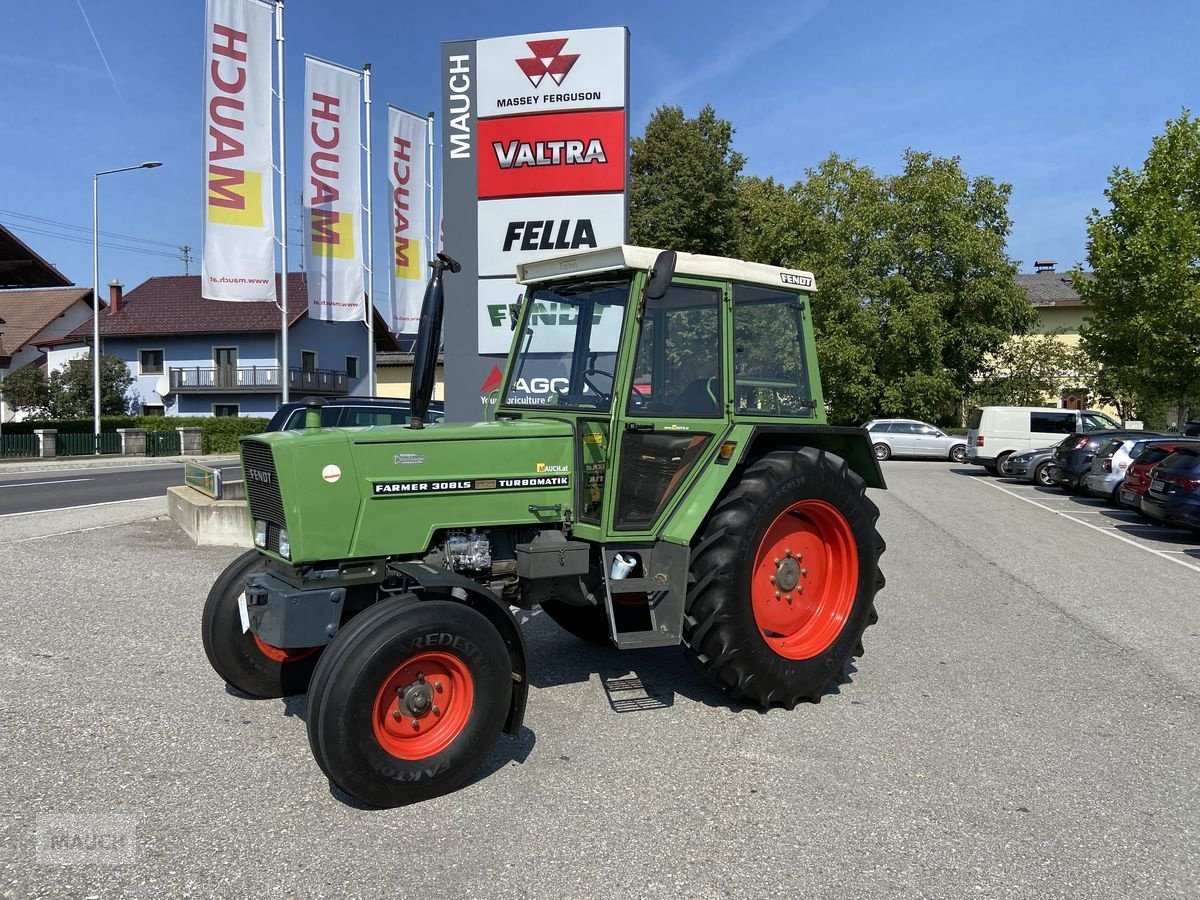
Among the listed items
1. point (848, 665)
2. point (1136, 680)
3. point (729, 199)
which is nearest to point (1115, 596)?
point (1136, 680)

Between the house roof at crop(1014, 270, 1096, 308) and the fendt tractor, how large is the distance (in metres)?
50.4

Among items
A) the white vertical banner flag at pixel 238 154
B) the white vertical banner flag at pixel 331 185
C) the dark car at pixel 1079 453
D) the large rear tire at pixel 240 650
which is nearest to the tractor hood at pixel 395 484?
the large rear tire at pixel 240 650

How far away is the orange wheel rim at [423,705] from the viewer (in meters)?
3.93

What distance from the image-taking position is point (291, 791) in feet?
13.3

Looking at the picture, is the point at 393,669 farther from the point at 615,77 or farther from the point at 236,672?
the point at 615,77

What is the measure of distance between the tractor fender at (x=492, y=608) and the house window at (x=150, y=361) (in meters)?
48.1

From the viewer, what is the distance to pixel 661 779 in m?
4.21

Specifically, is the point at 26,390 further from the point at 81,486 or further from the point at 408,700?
the point at 408,700

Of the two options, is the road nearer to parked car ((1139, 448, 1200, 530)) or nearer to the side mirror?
the side mirror

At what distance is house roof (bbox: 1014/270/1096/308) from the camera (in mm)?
51438

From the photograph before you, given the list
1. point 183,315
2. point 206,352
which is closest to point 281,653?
point 206,352

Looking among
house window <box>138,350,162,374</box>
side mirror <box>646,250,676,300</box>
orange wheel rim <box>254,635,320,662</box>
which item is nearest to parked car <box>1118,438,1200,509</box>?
side mirror <box>646,250,676,300</box>

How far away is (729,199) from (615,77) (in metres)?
28.3

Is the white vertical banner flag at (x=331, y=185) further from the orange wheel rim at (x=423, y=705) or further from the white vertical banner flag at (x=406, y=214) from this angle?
the orange wheel rim at (x=423, y=705)
